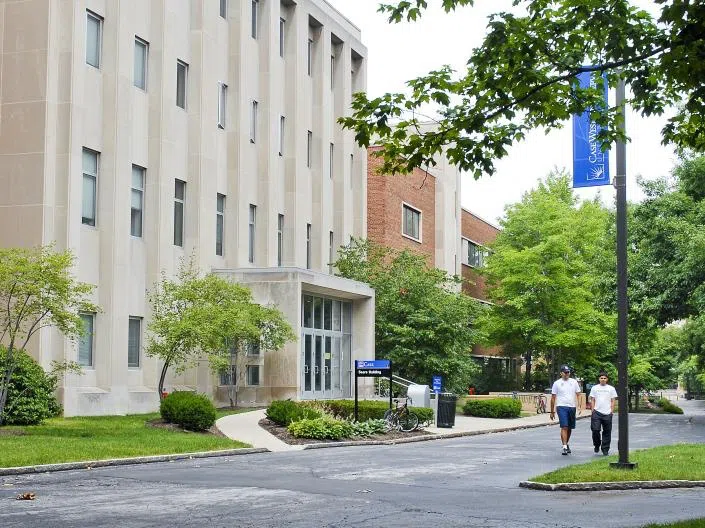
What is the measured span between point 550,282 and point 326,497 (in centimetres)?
4341

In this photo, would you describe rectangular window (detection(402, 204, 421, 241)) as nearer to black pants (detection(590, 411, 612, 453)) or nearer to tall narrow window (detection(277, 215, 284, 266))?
tall narrow window (detection(277, 215, 284, 266))

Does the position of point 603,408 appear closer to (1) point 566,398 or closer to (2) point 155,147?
(1) point 566,398

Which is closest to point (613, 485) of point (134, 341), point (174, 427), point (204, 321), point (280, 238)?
point (174, 427)

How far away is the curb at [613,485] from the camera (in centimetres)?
1484

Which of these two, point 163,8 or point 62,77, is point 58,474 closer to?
point 62,77

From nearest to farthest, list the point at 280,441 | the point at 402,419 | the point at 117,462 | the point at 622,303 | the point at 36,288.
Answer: the point at 622,303 → the point at 117,462 → the point at 36,288 → the point at 280,441 → the point at 402,419

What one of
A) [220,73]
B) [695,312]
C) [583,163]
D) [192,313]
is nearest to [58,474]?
[583,163]

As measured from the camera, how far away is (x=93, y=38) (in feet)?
102

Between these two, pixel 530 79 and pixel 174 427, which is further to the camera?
pixel 174 427

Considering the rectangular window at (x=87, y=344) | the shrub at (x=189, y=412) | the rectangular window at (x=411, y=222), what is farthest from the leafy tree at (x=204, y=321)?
the rectangular window at (x=411, y=222)

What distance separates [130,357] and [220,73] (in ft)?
37.7

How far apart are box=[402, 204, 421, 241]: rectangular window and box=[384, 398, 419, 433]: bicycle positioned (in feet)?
87.1

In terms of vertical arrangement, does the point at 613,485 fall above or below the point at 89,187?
below

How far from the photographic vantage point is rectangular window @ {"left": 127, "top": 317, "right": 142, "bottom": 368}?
32.0m
